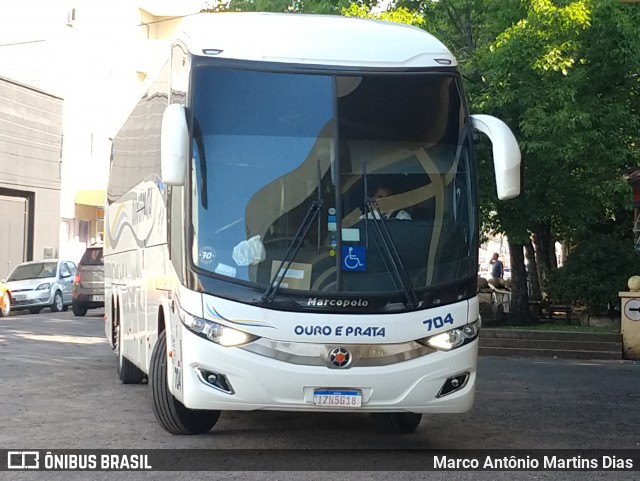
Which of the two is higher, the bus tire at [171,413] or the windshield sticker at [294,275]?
the windshield sticker at [294,275]

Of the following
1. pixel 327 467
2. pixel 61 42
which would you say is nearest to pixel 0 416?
pixel 327 467

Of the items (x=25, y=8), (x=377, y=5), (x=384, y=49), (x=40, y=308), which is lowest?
(x=40, y=308)

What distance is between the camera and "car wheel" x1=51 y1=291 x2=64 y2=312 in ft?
105

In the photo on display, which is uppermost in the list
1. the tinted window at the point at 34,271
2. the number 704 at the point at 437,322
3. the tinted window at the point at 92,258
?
the number 704 at the point at 437,322

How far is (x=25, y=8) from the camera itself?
1625 inches

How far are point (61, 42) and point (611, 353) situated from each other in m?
28.7

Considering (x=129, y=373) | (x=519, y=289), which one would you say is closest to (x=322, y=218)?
(x=129, y=373)

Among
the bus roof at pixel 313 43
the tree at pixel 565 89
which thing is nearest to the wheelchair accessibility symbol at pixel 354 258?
the bus roof at pixel 313 43

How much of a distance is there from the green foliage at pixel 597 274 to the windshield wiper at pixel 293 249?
1559cm

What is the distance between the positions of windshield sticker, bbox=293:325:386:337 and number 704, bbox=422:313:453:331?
1.18 ft

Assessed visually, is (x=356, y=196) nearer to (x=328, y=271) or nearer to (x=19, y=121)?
(x=328, y=271)

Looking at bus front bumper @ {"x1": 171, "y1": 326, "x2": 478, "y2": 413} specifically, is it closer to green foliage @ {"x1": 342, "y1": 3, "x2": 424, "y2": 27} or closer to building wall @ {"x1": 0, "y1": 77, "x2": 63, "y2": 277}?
green foliage @ {"x1": 342, "y1": 3, "x2": 424, "y2": 27}

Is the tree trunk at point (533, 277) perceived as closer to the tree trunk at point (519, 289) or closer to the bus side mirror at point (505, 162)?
the tree trunk at point (519, 289)

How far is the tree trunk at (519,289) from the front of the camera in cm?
2419
